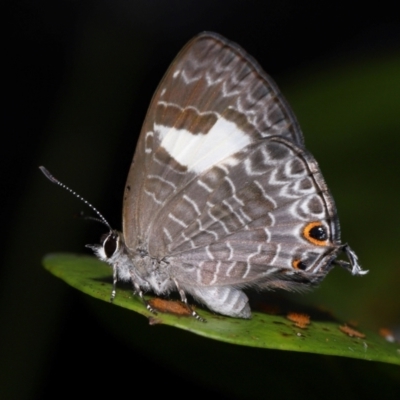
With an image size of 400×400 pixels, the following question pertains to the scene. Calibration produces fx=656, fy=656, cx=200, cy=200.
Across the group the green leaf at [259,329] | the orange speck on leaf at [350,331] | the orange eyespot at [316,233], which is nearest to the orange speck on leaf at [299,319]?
the green leaf at [259,329]

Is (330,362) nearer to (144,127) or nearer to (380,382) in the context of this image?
(380,382)

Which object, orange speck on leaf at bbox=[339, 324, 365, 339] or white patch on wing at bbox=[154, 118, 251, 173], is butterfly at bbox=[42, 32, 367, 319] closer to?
white patch on wing at bbox=[154, 118, 251, 173]

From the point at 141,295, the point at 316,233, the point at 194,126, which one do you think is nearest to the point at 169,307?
the point at 141,295

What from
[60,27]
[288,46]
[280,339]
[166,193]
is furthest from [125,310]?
[288,46]

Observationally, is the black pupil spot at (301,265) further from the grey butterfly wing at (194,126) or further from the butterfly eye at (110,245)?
the butterfly eye at (110,245)

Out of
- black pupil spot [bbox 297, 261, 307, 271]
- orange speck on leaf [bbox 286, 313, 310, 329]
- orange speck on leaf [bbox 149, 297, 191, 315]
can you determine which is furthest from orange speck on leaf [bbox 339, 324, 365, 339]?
orange speck on leaf [bbox 149, 297, 191, 315]

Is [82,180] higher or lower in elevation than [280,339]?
higher

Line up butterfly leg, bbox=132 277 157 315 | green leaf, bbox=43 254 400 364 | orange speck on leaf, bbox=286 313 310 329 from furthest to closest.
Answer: orange speck on leaf, bbox=286 313 310 329 < butterfly leg, bbox=132 277 157 315 < green leaf, bbox=43 254 400 364

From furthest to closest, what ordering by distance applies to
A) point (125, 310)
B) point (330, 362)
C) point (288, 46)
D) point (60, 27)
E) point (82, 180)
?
point (288, 46)
point (60, 27)
point (82, 180)
point (125, 310)
point (330, 362)
